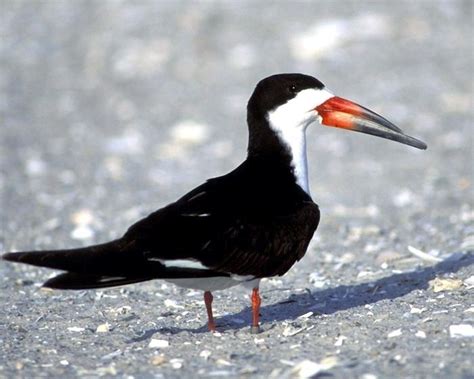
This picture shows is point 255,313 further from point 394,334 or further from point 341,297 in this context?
point 341,297

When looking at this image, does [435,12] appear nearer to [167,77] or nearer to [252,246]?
[167,77]

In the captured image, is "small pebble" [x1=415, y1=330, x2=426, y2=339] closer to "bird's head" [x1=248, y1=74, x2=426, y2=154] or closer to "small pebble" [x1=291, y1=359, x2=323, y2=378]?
"small pebble" [x1=291, y1=359, x2=323, y2=378]

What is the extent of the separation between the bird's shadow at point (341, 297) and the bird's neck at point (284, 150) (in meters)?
0.75

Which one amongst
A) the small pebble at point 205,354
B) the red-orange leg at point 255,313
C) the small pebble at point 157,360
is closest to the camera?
the small pebble at point 157,360

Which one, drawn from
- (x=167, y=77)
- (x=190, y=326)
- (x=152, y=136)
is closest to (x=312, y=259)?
(x=190, y=326)

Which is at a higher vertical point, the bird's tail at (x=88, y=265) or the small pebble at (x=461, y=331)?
the bird's tail at (x=88, y=265)

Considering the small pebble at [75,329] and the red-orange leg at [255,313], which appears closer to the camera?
the red-orange leg at [255,313]

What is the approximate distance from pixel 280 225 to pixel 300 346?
A: 641 millimetres

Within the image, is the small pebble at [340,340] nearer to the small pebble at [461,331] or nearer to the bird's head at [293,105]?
the small pebble at [461,331]

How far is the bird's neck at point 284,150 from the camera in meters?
5.65

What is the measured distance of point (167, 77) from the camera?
45.8 ft

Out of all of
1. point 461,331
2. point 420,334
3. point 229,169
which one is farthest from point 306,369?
point 229,169

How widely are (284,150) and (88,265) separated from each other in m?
1.36

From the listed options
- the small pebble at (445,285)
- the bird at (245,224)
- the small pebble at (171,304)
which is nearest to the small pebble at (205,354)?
the bird at (245,224)
